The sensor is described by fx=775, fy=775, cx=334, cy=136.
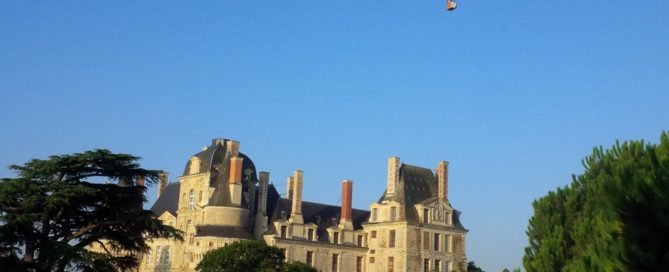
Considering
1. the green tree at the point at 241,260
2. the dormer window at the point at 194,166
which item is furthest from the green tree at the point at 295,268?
the dormer window at the point at 194,166

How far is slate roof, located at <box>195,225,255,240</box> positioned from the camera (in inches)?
2064

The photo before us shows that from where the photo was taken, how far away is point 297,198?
186 ft

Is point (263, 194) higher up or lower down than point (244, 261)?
higher up

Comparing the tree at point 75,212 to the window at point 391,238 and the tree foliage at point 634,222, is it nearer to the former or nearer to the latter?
the tree foliage at point 634,222

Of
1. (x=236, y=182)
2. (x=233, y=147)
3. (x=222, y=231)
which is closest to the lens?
(x=222, y=231)

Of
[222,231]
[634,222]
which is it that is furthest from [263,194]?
[634,222]

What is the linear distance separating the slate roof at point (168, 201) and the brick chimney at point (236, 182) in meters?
8.73

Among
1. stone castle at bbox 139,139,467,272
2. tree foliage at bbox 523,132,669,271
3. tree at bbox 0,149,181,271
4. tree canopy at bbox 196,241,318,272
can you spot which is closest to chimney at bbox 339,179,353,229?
stone castle at bbox 139,139,467,272

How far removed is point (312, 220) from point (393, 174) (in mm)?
7192

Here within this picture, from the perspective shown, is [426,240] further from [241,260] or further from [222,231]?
[241,260]

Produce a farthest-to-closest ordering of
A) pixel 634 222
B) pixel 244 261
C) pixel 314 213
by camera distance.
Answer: pixel 314 213 < pixel 244 261 < pixel 634 222

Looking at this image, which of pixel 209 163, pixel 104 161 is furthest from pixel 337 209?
pixel 104 161

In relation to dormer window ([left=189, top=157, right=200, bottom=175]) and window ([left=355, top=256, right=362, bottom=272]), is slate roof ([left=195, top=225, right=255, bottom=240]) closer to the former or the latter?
dormer window ([left=189, top=157, right=200, bottom=175])

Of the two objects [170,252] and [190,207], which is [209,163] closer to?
[190,207]
